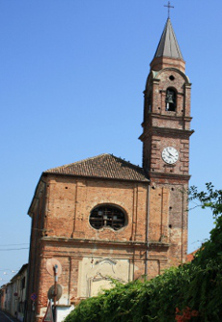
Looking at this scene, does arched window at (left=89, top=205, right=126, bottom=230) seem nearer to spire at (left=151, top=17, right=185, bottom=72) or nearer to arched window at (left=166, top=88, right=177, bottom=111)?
arched window at (left=166, top=88, right=177, bottom=111)

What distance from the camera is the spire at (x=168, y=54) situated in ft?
113

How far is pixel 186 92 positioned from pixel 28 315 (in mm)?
19539

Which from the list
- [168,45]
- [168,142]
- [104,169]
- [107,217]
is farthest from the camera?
[168,45]

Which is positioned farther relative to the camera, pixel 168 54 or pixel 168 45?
pixel 168 45

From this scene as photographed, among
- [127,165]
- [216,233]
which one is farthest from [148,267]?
[216,233]

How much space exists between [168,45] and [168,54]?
0.87 meters

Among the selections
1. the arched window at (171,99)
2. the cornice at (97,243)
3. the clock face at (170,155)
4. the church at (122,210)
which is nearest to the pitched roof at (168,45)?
the church at (122,210)

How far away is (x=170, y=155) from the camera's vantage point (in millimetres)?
32844

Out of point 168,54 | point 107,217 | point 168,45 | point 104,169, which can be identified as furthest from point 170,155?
point 168,45

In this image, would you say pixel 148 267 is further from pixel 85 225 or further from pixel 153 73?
pixel 153 73

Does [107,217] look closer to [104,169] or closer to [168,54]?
[104,169]

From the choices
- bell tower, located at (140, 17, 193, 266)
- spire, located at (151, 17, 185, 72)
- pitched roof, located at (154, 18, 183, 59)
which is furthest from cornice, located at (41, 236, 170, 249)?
pitched roof, located at (154, 18, 183, 59)

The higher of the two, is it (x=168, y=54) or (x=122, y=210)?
(x=168, y=54)

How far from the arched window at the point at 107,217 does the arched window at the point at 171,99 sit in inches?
311
